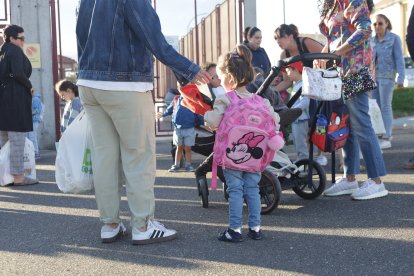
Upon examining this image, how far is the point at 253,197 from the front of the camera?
4.22 meters

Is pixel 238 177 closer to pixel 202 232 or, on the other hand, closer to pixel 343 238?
pixel 202 232

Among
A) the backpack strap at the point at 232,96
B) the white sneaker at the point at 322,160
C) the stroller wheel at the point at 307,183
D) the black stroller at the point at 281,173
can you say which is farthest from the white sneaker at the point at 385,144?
the backpack strap at the point at 232,96

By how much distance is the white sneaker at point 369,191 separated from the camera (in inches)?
210

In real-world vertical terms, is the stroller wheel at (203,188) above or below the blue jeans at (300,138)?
below

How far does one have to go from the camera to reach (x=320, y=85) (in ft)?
16.1

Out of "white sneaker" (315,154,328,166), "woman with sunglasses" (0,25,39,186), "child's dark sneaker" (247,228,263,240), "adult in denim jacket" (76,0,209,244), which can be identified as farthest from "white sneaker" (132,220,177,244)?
"white sneaker" (315,154,328,166)

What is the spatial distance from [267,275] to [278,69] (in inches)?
79.4

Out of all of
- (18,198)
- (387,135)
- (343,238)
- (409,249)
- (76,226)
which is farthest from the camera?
(387,135)

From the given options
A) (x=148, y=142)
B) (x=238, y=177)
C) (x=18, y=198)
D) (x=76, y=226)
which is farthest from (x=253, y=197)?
(x=18, y=198)

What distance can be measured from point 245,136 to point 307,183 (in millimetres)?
1408

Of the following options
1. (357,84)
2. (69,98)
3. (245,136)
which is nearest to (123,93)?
(245,136)

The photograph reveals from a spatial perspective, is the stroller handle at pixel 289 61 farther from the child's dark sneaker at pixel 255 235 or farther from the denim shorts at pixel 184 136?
the denim shorts at pixel 184 136

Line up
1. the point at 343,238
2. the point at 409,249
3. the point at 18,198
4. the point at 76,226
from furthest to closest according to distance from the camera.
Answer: the point at 18,198
the point at 76,226
the point at 343,238
the point at 409,249

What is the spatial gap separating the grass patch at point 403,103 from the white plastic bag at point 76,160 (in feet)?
47.9
